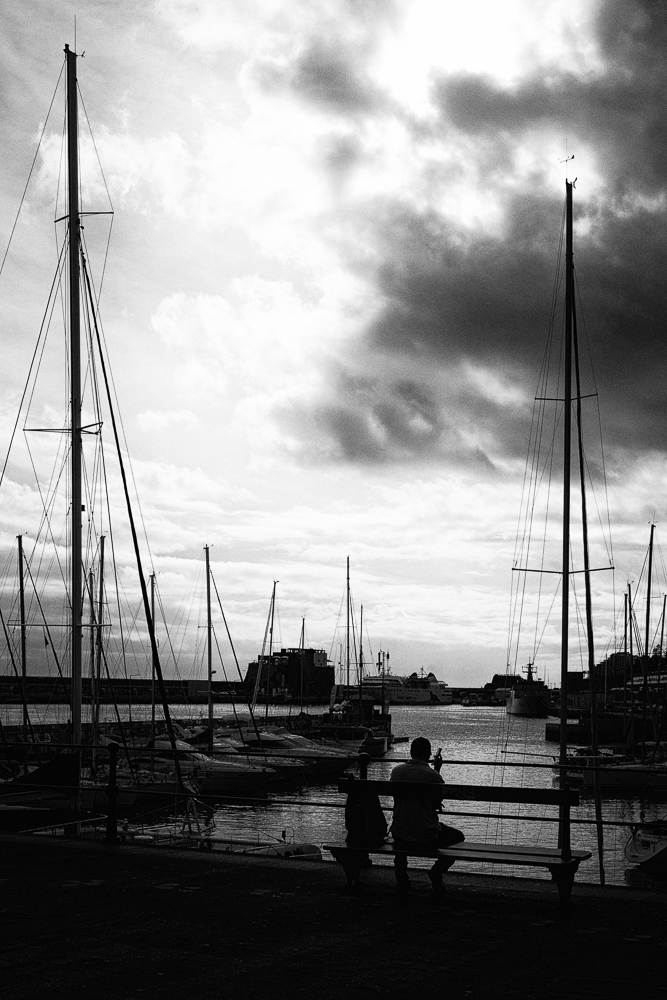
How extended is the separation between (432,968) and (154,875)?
14.6 feet

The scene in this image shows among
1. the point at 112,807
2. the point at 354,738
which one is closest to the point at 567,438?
the point at 112,807

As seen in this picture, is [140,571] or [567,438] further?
[567,438]

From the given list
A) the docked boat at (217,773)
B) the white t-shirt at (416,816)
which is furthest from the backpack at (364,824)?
the docked boat at (217,773)

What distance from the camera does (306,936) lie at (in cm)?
840

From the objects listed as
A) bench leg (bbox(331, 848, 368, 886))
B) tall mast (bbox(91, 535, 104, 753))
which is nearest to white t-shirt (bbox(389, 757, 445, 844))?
bench leg (bbox(331, 848, 368, 886))

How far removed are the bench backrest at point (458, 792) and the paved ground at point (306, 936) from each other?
0.95m

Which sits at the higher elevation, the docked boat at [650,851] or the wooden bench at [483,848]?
the wooden bench at [483,848]

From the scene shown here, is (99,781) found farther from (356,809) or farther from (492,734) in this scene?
(492,734)

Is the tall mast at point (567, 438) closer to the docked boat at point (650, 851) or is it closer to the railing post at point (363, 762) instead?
the docked boat at point (650, 851)

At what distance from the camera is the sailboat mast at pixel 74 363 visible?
20.6m

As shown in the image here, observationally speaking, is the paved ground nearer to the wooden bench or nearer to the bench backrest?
the wooden bench

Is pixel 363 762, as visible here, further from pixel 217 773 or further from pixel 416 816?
pixel 217 773

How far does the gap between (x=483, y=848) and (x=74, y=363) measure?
15.3 meters

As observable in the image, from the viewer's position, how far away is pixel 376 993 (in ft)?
22.6
